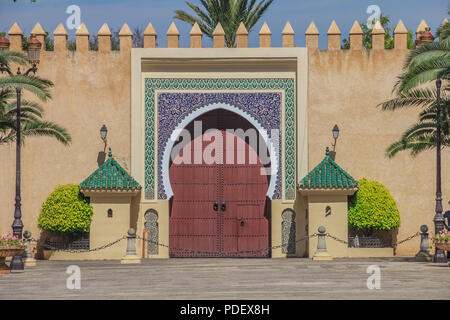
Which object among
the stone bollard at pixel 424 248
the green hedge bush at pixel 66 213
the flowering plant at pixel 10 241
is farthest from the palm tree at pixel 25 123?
the stone bollard at pixel 424 248

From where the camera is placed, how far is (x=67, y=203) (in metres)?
21.2

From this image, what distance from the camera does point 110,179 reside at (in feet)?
69.4

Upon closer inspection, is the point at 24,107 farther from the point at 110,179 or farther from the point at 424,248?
the point at 424,248

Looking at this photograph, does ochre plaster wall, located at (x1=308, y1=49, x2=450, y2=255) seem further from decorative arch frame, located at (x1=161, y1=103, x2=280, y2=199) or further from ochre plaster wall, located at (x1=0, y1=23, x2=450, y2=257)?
decorative arch frame, located at (x1=161, y1=103, x2=280, y2=199)

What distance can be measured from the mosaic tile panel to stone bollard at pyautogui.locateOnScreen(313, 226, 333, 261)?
1915 millimetres

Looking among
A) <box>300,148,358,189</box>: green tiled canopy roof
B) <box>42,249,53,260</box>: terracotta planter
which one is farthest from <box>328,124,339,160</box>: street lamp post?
<box>42,249,53,260</box>: terracotta planter

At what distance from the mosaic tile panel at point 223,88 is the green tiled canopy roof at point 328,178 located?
2.58ft

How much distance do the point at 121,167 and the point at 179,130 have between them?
1.61 meters

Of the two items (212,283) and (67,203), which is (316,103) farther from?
(212,283)

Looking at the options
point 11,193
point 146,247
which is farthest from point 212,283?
point 11,193

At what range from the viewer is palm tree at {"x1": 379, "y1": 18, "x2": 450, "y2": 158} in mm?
18188

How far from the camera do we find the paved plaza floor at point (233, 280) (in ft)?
43.3

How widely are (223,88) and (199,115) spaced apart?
0.83 metres

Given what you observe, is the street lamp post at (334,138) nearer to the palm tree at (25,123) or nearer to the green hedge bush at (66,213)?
the green hedge bush at (66,213)
